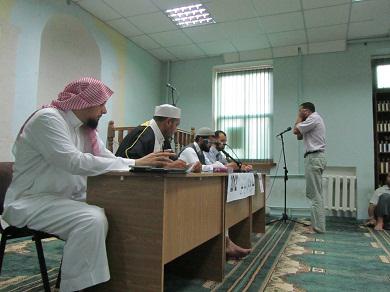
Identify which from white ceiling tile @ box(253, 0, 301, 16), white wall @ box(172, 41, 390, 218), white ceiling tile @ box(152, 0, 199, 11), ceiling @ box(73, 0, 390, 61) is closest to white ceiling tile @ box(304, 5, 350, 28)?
ceiling @ box(73, 0, 390, 61)

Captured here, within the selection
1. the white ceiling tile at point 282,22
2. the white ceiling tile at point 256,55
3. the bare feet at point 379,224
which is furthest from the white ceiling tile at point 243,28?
the bare feet at point 379,224

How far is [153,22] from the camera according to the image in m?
4.62

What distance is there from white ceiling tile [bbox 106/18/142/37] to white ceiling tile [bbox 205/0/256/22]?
4.00 ft

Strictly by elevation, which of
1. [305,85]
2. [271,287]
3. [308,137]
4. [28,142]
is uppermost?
[305,85]

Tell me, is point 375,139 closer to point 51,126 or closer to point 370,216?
point 370,216

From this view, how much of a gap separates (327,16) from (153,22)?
7.82 feet

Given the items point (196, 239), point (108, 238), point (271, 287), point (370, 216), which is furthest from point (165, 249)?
point (370, 216)

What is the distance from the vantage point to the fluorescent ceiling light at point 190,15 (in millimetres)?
4262

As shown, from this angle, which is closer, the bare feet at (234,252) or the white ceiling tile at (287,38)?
the bare feet at (234,252)

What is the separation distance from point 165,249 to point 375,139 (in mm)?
4720

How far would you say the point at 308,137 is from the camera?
12.7ft

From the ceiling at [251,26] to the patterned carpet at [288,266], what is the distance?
2829 millimetres

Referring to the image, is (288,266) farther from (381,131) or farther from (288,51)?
(288,51)

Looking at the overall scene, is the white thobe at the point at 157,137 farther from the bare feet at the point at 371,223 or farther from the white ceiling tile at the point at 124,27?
the bare feet at the point at 371,223
